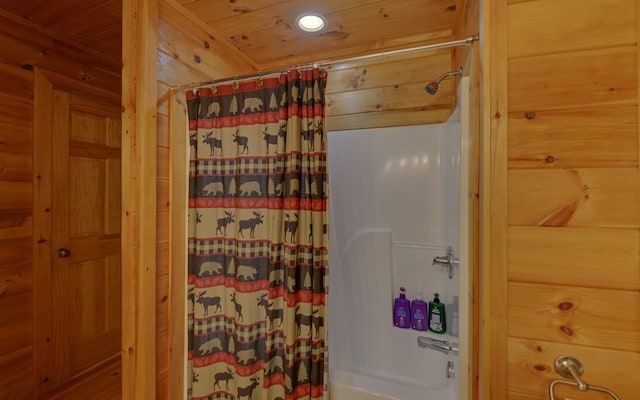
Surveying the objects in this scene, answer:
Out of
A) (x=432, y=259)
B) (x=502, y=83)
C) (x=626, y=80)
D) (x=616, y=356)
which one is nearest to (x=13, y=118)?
(x=502, y=83)

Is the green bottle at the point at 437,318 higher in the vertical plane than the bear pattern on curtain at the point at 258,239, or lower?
lower

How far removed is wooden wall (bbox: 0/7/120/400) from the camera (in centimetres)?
160

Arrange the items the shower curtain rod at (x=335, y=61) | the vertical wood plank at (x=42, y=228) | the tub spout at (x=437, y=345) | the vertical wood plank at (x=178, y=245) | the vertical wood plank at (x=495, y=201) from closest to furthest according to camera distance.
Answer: the vertical wood plank at (x=495, y=201) → the shower curtain rod at (x=335, y=61) → the vertical wood plank at (x=178, y=245) → the tub spout at (x=437, y=345) → the vertical wood plank at (x=42, y=228)

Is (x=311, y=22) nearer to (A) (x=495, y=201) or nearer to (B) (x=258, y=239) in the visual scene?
(B) (x=258, y=239)

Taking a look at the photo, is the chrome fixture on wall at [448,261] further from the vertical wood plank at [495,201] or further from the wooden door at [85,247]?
the wooden door at [85,247]

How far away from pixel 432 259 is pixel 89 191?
2.53m

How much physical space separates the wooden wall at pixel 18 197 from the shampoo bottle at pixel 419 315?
241cm

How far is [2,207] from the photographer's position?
160cm

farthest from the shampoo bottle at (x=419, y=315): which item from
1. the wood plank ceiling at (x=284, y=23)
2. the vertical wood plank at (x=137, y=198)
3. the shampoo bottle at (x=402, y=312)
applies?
the wood plank ceiling at (x=284, y=23)

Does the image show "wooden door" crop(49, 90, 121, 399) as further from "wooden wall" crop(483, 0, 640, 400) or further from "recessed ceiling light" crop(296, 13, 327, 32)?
"wooden wall" crop(483, 0, 640, 400)

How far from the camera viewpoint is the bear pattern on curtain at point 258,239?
1.09m

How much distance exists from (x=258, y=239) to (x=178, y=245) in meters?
0.43

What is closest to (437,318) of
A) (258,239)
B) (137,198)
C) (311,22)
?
(258,239)

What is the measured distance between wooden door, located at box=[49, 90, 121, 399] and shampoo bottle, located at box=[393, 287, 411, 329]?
79.5 inches
